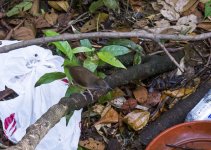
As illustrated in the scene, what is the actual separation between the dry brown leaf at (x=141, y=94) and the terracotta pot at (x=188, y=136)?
44cm

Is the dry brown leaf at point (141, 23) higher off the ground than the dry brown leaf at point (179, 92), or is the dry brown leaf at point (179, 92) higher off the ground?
the dry brown leaf at point (141, 23)

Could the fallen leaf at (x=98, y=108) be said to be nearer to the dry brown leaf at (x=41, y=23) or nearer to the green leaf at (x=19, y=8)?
the dry brown leaf at (x=41, y=23)

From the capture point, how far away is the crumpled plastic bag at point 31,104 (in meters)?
2.45

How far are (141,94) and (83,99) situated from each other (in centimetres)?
52

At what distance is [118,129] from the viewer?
8.68 ft

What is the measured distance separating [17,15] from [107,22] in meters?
0.62

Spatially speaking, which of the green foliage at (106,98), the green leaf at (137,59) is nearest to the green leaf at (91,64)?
the green foliage at (106,98)

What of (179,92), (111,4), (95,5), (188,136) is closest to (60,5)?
(95,5)

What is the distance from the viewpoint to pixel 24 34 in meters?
2.96

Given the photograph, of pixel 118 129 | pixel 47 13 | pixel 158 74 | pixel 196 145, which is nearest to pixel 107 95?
pixel 118 129

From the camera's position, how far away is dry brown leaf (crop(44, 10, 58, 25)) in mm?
3084

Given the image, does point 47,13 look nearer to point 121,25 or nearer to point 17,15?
point 17,15

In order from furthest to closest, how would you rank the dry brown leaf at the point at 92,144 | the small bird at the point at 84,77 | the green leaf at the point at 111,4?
the green leaf at the point at 111,4
the dry brown leaf at the point at 92,144
the small bird at the point at 84,77

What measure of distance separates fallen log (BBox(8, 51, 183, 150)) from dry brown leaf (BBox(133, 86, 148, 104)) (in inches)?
3.1
